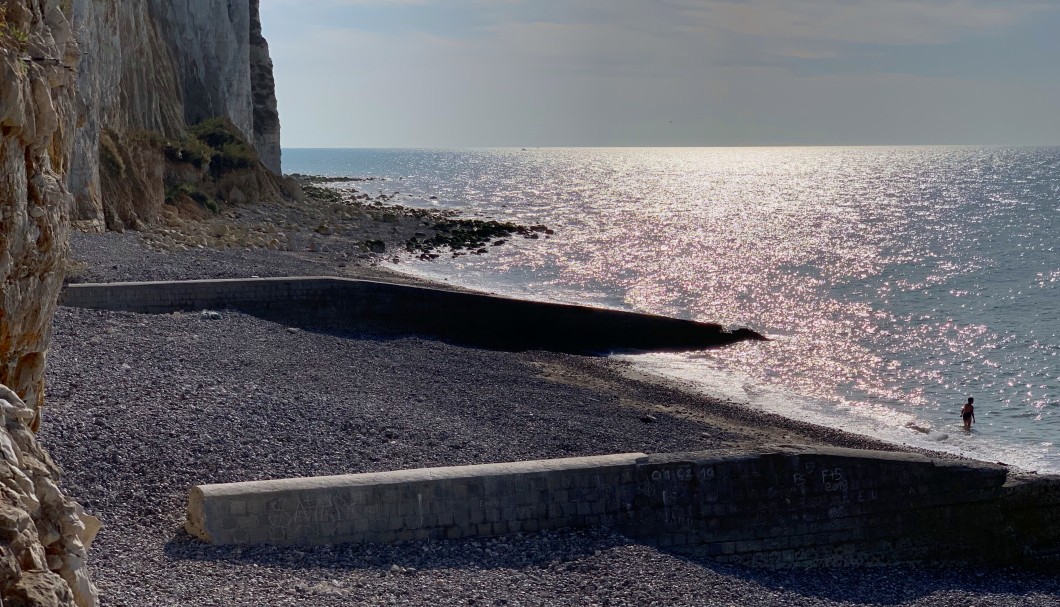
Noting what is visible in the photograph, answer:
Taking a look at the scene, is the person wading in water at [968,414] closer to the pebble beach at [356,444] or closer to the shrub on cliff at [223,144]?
the pebble beach at [356,444]

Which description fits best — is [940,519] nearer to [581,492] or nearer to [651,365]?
[581,492]

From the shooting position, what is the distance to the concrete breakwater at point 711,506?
9969 millimetres

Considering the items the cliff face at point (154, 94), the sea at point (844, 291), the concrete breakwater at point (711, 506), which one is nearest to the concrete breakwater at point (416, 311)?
the sea at point (844, 291)

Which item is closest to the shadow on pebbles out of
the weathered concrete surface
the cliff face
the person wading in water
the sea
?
Answer: the weathered concrete surface

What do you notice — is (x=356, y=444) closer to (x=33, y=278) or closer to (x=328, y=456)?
(x=328, y=456)

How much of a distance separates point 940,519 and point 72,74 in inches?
451

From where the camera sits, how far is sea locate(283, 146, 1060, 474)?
2203 centimetres

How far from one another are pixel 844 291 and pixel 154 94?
94.9 feet

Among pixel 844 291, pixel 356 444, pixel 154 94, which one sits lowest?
pixel 356 444

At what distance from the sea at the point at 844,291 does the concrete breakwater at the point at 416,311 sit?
1.07 m

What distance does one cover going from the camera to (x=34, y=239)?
24.0 feet

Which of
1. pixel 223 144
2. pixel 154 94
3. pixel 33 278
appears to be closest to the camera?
pixel 33 278

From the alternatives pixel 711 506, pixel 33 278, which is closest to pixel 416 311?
pixel 711 506

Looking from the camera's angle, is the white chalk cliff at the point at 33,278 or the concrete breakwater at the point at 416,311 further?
the concrete breakwater at the point at 416,311
